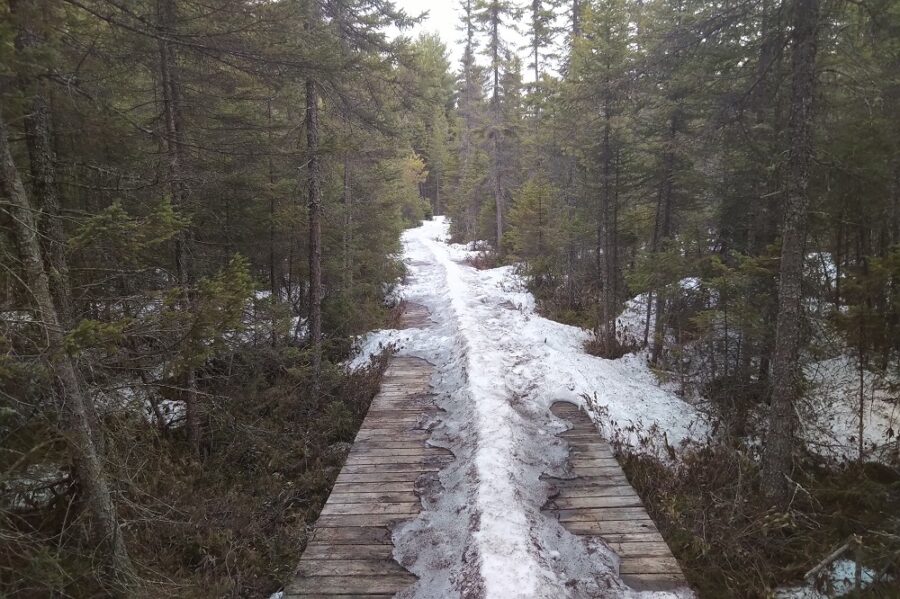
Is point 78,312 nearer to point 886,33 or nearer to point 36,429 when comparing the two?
point 36,429

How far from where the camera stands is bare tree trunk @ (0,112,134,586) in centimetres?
371

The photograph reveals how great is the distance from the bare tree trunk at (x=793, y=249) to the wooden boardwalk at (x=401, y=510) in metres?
2.25

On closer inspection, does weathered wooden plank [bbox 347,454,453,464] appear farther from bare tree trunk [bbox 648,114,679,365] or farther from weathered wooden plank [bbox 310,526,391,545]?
bare tree trunk [bbox 648,114,679,365]

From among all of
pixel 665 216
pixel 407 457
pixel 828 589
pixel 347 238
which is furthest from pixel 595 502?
pixel 347 238

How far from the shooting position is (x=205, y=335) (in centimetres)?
469

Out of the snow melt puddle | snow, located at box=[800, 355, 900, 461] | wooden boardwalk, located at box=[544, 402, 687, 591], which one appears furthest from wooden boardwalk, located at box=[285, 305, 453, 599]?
snow, located at box=[800, 355, 900, 461]

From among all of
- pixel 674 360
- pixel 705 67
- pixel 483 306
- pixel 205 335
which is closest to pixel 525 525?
pixel 205 335

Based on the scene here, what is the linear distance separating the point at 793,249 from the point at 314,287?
8539mm

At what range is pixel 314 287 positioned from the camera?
10461 millimetres

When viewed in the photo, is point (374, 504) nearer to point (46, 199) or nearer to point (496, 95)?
point (46, 199)

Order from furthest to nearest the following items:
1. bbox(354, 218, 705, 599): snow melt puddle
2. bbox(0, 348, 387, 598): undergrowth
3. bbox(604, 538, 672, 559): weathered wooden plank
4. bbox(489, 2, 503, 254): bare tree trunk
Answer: bbox(489, 2, 503, 254): bare tree trunk < bbox(604, 538, 672, 559): weathered wooden plank < bbox(354, 218, 705, 599): snow melt puddle < bbox(0, 348, 387, 598): undergrowth

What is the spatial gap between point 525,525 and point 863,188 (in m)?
8.48

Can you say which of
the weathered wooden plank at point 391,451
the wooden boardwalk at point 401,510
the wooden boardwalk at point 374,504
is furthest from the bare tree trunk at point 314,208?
the weathered wooden plank at point 391,451

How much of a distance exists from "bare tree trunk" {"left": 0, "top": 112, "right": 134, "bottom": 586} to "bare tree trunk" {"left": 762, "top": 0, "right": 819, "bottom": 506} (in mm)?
7860
